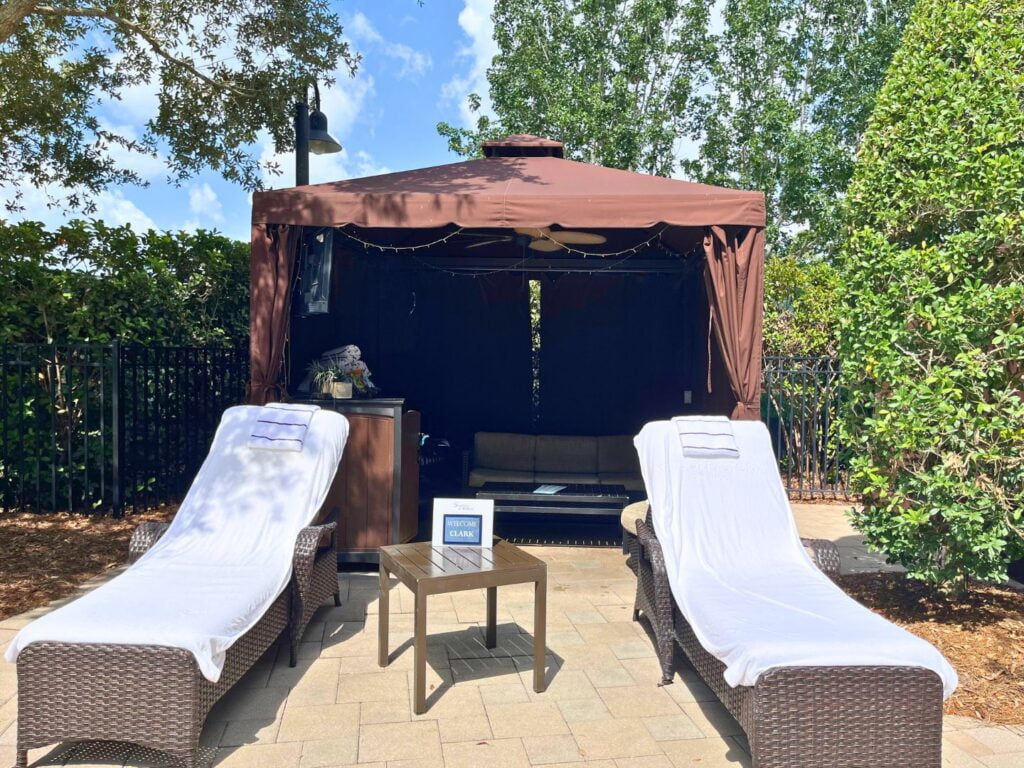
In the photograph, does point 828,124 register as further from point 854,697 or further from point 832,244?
point 854,697

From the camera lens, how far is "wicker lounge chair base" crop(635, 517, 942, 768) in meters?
2.38

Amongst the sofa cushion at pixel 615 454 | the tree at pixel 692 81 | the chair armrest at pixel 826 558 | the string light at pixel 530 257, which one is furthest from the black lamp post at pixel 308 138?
the tree at pixel 692 81

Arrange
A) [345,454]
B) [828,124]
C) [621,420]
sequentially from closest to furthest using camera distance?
[345,454]
[621,420]
[828,124]

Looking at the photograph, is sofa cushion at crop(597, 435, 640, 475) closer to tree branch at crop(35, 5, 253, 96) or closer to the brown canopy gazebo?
the brown canopy gazebo

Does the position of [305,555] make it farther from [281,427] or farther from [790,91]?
[790,91]

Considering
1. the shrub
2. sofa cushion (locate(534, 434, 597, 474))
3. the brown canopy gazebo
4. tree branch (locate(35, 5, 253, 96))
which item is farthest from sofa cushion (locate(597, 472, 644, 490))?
tree branch (locate(35, 5, 253, 96))

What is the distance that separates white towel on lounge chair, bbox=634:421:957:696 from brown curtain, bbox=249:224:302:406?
2438 millimetres

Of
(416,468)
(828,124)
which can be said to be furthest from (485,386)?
(828,124)

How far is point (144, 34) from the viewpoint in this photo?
6.61 metres

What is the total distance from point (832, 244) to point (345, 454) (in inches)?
494

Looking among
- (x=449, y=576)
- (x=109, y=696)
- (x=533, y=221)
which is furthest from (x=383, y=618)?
(x=533, y=221)

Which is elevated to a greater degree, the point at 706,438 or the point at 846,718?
the point at 706,438

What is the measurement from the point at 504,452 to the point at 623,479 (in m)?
1.19

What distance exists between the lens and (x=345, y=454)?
4.91 meters
